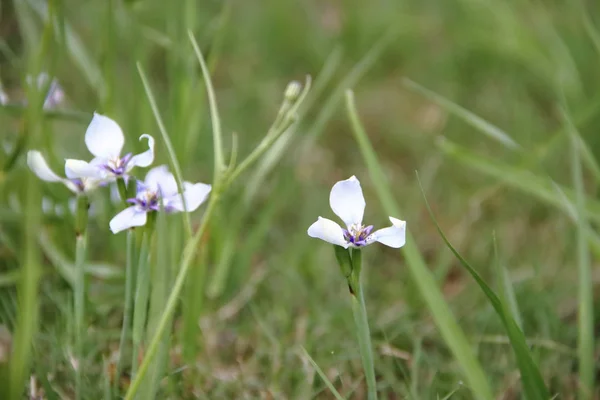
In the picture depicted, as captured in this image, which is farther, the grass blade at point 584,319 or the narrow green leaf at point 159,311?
the grass blade at point 584,319

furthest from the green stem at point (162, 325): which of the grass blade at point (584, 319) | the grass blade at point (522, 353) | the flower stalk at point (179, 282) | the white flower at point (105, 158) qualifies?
the grass blade at point (584, 319)

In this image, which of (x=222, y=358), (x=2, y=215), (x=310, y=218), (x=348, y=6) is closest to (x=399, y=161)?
(x=310, y=218)

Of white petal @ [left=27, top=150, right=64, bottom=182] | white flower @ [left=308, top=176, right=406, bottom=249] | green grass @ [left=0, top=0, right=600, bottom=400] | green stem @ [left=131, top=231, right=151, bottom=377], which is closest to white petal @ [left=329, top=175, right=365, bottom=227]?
white flower @ [left=308, top=176, right=406, bottom=249]

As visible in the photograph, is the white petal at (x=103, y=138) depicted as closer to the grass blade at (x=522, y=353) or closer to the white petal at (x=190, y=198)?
the white petal at (x=190, y=198)

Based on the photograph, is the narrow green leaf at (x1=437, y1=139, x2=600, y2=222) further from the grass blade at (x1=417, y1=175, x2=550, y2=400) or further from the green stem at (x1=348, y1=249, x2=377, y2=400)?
the green stem at (x1=348, y1=249, x2=377, y2=400)

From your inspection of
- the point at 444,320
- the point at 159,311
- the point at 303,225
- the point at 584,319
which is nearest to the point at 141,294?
Result: the point at 159,311

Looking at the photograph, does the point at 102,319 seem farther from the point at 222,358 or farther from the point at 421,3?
the point at 421,3

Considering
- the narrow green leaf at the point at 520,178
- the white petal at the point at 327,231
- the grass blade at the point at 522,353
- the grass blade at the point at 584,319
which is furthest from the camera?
the narrow green leaf at the point at 520,178
